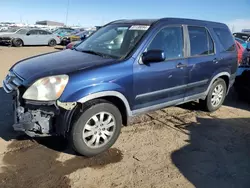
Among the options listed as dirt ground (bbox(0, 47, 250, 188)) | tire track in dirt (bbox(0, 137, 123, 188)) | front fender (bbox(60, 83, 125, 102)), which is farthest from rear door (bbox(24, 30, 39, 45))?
front fender (bbox(60, 83, 125, 102))

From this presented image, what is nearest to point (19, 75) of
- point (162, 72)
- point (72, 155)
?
point (72, 155)

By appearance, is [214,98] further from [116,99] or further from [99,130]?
[99,130]

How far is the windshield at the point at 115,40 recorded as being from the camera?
3980 millimetres

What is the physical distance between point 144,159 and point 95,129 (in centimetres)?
78

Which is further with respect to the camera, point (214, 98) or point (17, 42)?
point (17, 42)

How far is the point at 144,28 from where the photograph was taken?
13.6ft

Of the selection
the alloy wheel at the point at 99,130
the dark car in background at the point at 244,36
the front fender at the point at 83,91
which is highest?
the dark car in background at the point at 244,36

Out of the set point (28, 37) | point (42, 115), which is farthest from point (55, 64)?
point (28, 37)

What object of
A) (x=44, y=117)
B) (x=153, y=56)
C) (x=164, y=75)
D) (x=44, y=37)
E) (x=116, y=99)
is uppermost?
(x=153, y=56)

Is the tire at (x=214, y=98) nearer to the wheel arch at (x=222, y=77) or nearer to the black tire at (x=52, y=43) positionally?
the wheel arch at (x=222, y=77)

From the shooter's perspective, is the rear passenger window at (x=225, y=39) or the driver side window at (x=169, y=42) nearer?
the driver side window at (x=169, y=42)

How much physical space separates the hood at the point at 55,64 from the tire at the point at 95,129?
0.52m

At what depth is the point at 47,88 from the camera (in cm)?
324

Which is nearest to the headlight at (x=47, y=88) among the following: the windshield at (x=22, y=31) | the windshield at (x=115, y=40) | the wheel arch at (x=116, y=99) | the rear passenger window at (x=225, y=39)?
the wheel arch at (x=116, y=99)
